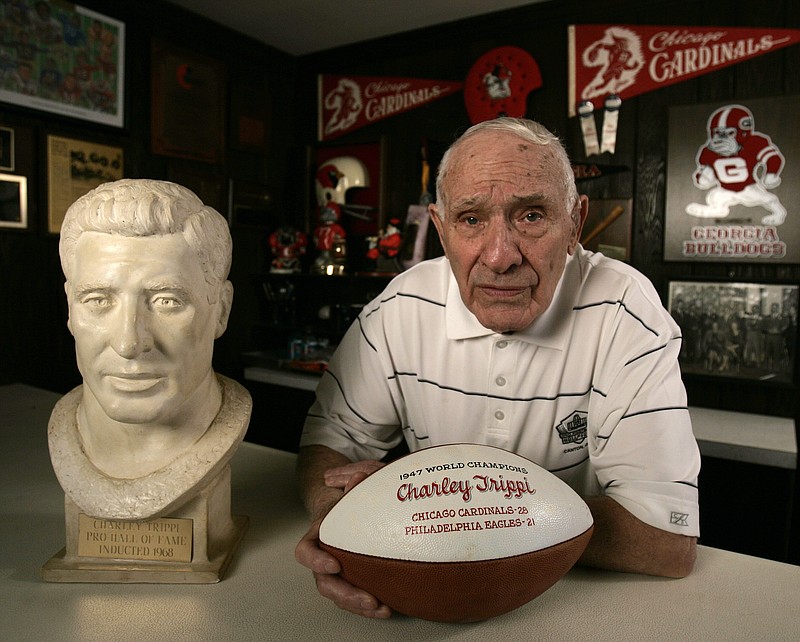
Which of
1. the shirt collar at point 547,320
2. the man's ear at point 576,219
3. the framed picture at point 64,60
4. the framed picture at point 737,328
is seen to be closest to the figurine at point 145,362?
the shirt collar at point 547,320

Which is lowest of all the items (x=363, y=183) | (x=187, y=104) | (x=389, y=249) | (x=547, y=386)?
(x=547, y=386)

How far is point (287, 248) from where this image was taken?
3.71 meters

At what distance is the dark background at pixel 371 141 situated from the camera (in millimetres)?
2594

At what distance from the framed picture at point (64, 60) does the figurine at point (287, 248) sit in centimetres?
105

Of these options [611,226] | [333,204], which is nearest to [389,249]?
[333,204]

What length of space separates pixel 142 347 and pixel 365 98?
316cm

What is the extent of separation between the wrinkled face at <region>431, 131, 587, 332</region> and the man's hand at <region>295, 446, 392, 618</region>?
1.24 feet

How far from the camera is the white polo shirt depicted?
106 centimetres

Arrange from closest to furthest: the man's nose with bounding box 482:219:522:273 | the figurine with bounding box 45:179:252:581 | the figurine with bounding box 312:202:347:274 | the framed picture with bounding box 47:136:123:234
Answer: the figurine with bounding box 45:179:252:581 → the man's nose with bounding box 482:219:522:273 → the framed picture with bounding box 47:136:123:234 → the figurine with bounding box 312:202:347:274

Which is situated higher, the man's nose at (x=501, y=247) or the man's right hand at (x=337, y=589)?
the man's nose at (x=501, y=247)

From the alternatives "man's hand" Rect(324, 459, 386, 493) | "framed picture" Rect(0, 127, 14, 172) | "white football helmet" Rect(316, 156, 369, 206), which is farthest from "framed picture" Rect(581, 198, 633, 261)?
"framed picture" Rect(0, 127, 14, 172)

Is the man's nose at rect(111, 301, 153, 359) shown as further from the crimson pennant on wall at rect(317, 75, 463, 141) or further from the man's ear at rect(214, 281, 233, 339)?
the crimson pennant on wall at rect(317, 75, 463, 141)

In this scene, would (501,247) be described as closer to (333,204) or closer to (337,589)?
(337,589)

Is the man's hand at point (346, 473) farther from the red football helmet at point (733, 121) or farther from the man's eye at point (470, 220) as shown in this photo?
the red football helmet at point (733, 121)
